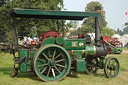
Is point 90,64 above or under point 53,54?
under

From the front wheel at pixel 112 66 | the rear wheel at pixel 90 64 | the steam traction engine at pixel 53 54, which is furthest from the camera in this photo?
the rear wheel at pixel 90 64

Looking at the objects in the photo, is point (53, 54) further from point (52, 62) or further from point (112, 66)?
point (112, 66)

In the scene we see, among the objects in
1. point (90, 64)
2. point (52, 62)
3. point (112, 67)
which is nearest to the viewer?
point (52, 62)

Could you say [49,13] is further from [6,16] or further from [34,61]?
[6,16]

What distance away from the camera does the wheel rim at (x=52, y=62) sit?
5.78m

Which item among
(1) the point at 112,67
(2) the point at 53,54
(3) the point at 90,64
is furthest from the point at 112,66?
(2) the point at 53,54

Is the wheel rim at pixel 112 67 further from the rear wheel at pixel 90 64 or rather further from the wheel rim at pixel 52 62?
the wheel rim at pixel 52 62

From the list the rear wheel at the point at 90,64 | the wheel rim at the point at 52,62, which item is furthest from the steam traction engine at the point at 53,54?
the rear wheel at the point at 90,64

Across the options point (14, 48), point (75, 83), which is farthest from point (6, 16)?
point (75, 83)

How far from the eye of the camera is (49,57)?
5949mm

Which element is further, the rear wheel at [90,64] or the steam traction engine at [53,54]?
the rear wheel at [90,64]

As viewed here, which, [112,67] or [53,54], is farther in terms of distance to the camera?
[112,67]

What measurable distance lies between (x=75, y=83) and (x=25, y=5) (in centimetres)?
1419

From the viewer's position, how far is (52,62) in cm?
588
